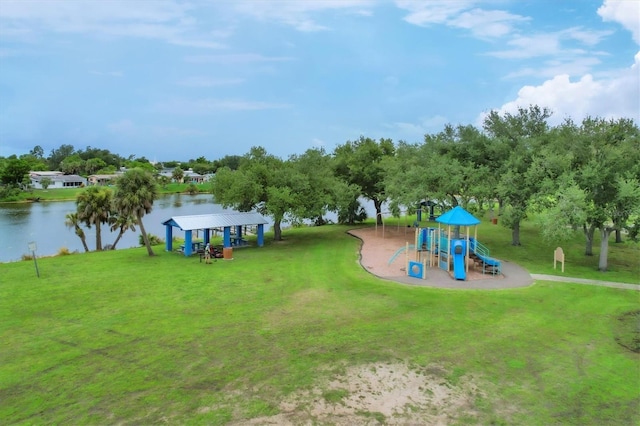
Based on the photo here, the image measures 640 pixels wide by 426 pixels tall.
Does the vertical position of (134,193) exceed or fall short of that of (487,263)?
it exceeds it

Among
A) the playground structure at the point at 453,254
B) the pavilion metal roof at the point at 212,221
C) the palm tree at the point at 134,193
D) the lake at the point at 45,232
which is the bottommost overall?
the lake at the point at 45,232

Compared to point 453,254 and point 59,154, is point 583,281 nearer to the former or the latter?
point 453,254

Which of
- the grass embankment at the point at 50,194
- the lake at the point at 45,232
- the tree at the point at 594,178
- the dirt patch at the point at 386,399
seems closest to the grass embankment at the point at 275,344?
the dirt patch at the point at 386,399

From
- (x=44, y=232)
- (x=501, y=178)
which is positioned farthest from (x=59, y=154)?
(x=501, y=178)

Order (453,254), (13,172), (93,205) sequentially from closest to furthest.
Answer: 1. (453,254)
2. (93,205)
3. (13,172)

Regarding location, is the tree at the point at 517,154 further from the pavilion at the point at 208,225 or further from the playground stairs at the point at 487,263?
the pavilion at the point at 208,225

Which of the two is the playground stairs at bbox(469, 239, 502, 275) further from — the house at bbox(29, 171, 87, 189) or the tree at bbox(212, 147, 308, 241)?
the house at bbox(29, 171, 87, 189)
